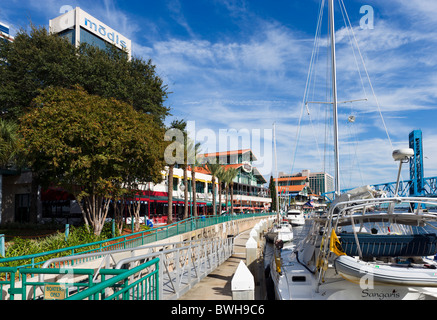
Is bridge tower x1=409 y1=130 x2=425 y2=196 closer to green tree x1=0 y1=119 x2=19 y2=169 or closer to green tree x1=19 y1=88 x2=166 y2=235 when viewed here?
green tree x1=19 y1=88 x2=166 y2=235

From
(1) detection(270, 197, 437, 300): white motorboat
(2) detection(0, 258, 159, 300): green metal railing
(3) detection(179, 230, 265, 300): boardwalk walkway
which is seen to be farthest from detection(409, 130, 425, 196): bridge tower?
(2) detection(0, 258, 159, 300): green metal railing

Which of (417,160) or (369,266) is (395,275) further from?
(417,160)

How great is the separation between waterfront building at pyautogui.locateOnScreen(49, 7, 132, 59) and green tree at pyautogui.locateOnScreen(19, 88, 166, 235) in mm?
28872

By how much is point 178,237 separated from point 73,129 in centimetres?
1073

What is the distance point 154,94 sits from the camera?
1417 inches

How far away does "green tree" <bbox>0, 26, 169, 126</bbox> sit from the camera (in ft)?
95.3

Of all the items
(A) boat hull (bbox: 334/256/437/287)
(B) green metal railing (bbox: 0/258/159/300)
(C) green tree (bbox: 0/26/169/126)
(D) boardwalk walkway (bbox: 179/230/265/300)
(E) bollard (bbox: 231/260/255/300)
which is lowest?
(D) boardwalk walkway (bbox: 179/230/265/300)

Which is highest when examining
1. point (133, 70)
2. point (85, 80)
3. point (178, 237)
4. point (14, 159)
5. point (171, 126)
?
point (133, 70)

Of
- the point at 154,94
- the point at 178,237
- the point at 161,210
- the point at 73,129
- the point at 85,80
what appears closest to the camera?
the point at 73,129

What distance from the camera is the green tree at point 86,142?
18159 millimetres

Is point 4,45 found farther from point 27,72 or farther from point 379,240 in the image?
point 379,240

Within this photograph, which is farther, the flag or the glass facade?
the glass facade

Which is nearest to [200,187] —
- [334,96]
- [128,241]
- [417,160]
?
[334,96]

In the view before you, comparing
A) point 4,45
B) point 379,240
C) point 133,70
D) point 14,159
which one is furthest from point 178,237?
point 4,45
